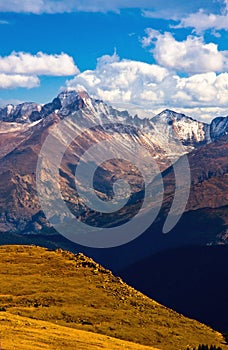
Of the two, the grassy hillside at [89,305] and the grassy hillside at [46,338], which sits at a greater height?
the grassy hillside at [89,305]

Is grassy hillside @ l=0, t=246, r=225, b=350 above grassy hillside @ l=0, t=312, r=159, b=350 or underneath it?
above

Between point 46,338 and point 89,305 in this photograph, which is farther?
point 89,305

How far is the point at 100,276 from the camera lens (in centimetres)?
17225

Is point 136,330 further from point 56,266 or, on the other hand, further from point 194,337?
point 56,266

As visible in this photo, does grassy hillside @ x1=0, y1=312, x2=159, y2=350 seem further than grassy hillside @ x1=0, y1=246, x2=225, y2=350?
No

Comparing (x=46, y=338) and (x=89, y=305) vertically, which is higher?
(x=89, y=305)

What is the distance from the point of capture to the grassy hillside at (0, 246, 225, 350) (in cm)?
13562

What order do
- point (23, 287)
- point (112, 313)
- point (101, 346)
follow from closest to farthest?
1. point (101, 346)
2. point (112, 313)
3. point (23, 287)

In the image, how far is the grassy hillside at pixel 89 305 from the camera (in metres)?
136

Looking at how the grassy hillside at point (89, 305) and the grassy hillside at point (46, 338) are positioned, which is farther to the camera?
the grassy hillside at point (89, 305)

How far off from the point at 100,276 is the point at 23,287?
25306mm

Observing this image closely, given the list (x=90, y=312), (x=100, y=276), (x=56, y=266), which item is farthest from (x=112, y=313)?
(x=56, y=266)

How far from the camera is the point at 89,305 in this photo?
492ft

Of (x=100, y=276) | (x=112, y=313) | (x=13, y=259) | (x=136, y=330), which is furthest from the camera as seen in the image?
(x=13, y=259)
